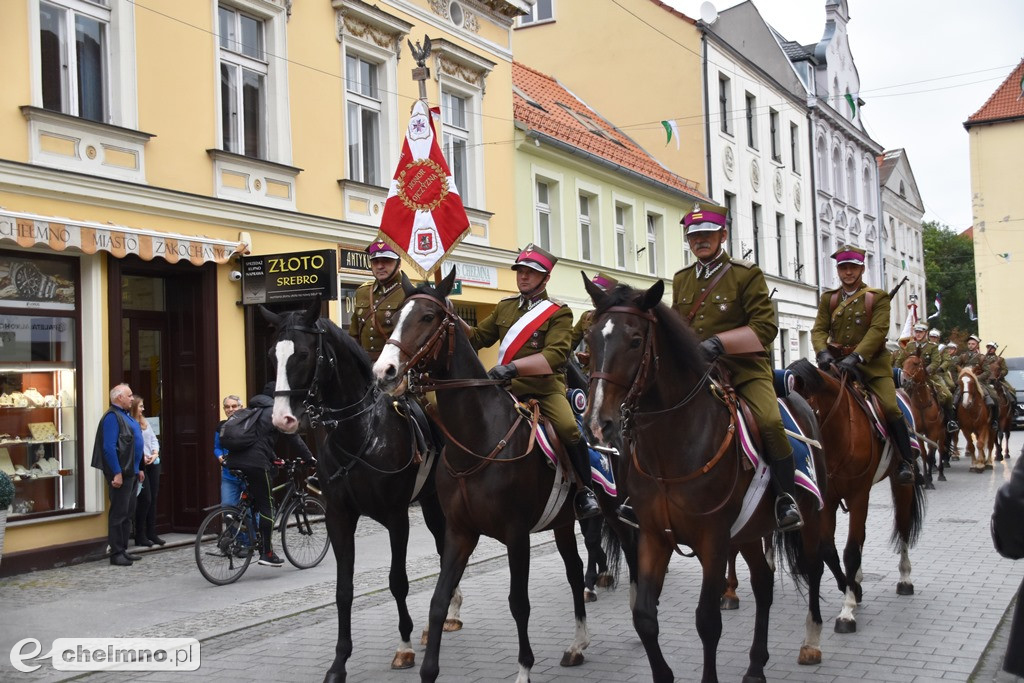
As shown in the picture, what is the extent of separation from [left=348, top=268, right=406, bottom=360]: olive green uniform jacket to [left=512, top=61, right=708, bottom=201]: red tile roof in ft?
43.5

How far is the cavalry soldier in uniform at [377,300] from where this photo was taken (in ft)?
26.0

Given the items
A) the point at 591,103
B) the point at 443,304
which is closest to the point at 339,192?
the point at 443,304

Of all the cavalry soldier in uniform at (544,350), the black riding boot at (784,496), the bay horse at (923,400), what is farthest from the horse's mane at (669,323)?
the bay horse at (923,400)

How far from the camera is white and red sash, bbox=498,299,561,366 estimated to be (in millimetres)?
7004

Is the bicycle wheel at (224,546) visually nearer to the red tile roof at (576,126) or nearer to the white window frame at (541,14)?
the red tile roof at (576,126)

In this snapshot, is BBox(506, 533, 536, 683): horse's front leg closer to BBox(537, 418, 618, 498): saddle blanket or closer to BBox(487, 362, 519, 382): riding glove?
BBox(487, 362, 519, 382): riding glove

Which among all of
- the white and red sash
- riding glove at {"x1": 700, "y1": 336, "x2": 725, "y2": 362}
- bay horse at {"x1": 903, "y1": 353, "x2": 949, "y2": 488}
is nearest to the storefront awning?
the white and red sash

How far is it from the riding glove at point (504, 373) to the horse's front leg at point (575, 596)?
4.30 ft

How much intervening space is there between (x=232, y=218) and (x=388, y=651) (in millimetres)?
7862

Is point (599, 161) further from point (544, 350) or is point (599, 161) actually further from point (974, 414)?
point (544, 350)

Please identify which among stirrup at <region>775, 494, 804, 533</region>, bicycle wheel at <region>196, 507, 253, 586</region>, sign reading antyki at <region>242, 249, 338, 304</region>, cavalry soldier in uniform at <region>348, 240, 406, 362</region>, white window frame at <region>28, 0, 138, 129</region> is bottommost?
bicycle wheel at <region>196, 507, 253, 586</region>

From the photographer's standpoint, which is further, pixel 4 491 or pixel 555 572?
pixel 555 572

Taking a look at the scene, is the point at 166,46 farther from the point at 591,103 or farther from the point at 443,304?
the point at 591,103

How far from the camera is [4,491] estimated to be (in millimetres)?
7461
